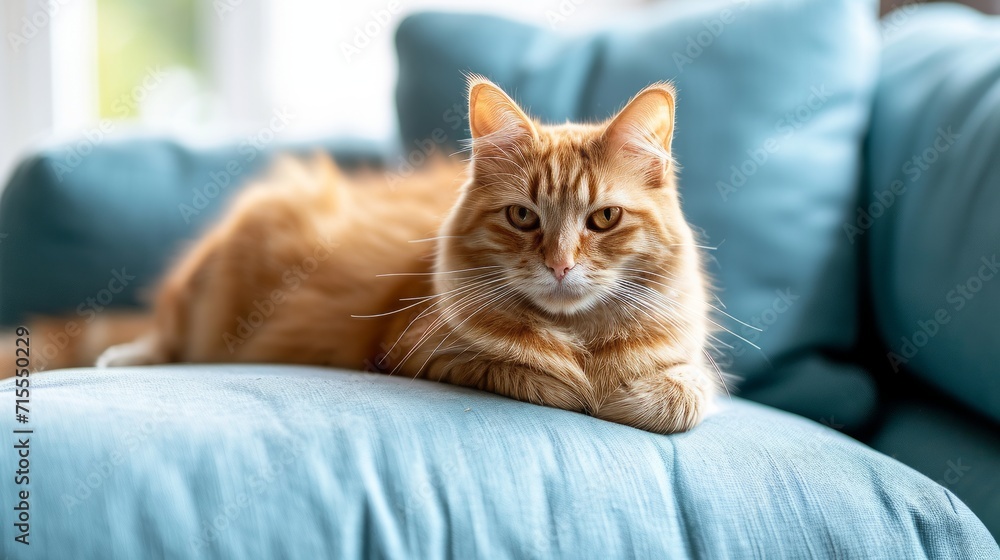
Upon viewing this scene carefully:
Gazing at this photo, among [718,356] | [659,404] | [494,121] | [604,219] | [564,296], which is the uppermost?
[494,121]

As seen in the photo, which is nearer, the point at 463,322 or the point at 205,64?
the point at 463,322

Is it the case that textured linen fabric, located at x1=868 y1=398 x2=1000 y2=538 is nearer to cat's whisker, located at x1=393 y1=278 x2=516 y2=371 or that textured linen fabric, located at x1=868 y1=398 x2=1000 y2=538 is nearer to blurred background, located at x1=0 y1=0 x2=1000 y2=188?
cat's whisker, located at x1=393 y1=278 x2=516 y2=371

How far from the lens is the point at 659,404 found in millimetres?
1044

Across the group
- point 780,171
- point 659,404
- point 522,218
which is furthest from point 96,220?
point 780,171

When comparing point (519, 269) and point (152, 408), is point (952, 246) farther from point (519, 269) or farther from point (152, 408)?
point (152, 408)

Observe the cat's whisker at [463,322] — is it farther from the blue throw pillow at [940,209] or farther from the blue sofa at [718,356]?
the blue throw pillow at [940,209]

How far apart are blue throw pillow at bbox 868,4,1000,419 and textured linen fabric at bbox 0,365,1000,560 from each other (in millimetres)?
310

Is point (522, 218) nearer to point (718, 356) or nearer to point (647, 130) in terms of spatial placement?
point (647, 130)

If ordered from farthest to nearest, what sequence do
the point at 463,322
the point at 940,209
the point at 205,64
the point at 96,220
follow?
the point at 205,64, the point at 96,220, the point at 940,209, the point at 463,322

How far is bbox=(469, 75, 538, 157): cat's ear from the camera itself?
3.59ft

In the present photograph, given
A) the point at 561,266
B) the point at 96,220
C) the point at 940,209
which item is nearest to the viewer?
the point at 561,266

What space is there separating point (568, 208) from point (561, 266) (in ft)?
0.34

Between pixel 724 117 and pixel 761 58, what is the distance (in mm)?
145

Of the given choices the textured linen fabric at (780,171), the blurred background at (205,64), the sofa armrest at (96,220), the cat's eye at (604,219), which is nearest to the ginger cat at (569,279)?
the cat's eye at (604,219)
